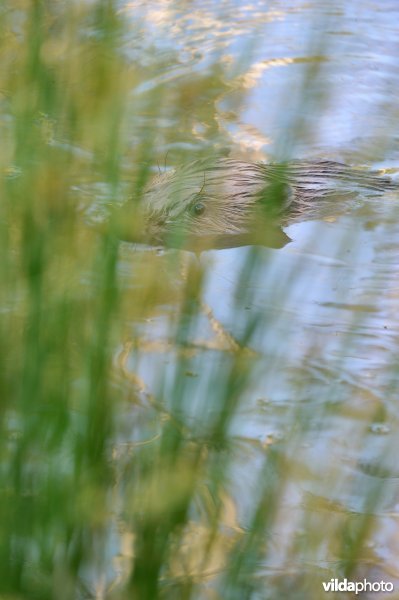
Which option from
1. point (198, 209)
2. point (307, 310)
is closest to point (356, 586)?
point (307, 310)

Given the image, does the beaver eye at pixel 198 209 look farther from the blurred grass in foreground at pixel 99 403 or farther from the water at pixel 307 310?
the blurred grass in foreground at pixel 99 403

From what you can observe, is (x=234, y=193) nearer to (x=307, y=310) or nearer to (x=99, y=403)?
(x=307, y=310)

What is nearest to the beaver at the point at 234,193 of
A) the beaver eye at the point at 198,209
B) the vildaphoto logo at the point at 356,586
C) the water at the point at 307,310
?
the beaver eye at the point at 198,209

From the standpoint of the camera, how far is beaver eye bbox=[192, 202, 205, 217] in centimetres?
416

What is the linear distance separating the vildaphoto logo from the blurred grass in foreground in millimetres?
50

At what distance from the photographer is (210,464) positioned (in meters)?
1.66

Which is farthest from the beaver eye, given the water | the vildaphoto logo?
the vildaphoto logo

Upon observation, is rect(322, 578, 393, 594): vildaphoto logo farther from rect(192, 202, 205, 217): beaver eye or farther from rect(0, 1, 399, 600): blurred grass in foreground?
rect(192, 202, 205, 217): beaver eye

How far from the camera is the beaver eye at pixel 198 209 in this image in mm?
4155

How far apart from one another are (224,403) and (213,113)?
154 inches

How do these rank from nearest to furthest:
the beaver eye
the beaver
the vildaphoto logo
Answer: the vildaphoto logo < the beaver < the beaver eye

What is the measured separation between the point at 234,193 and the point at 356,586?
2.60m

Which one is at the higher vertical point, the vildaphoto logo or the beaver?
the vildaphoto logo

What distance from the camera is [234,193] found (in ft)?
14.6
